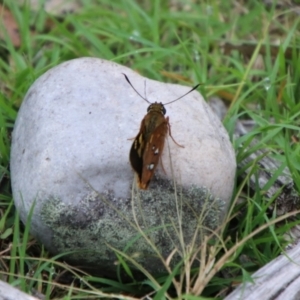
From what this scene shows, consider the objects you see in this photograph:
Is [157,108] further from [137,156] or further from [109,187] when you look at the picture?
[109,187]

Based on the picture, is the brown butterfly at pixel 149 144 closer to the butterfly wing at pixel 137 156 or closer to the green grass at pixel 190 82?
the butterfly wing at pixel 137 156

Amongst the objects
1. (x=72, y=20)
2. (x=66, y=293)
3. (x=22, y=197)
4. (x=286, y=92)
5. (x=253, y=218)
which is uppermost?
(x=72, y=20)

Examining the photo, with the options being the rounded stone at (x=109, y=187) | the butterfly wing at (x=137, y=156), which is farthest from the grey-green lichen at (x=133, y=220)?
the butterfly wing at (x=137, y=156)

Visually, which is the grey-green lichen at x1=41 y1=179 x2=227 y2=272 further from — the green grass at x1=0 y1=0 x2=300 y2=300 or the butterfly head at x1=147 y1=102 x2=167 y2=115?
the butterfly head at x1=147 y1=102 x2=167 y2=115

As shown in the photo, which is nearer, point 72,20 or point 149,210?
point 149,210

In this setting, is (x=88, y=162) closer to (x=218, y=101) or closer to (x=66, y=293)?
(x=66, y=293)

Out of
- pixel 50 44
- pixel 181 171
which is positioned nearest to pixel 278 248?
pixel 181 171

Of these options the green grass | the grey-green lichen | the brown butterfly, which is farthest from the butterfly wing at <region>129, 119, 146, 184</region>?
the green grass

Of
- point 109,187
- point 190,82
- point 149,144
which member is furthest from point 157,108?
point 190,82
